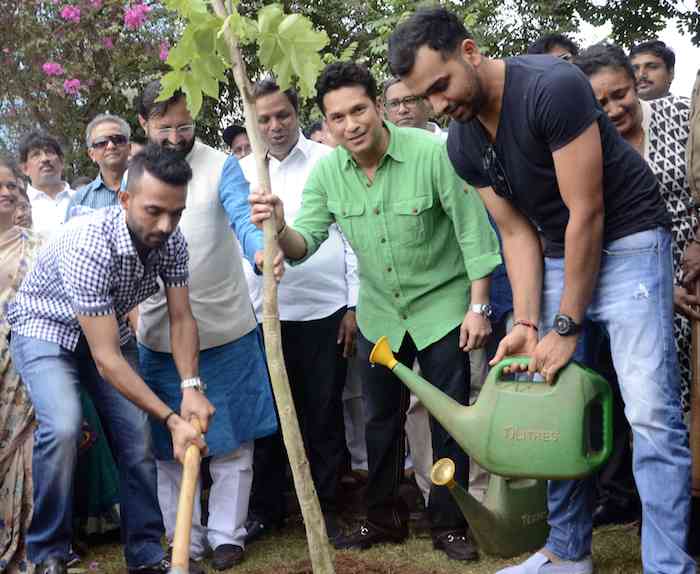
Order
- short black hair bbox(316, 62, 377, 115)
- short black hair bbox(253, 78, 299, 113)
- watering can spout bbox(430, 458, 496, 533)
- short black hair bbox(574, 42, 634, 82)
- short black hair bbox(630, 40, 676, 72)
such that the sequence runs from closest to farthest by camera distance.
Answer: watering can spout bbox(430, 458, 496, 533), short black hair bbox(574, 42, 634, 82), short black hair bbox(316, 62, 377, 115), short black hair bbox(253, 78, 299, 113), short black hair bbox(630, 40, 676, 72)

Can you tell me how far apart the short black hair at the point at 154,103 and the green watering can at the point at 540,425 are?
6.13ft

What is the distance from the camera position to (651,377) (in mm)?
A: 2980

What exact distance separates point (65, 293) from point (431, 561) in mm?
1758

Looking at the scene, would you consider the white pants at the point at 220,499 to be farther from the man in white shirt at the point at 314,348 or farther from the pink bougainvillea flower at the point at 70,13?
the pink bougainvillea flower at the point at 70,13

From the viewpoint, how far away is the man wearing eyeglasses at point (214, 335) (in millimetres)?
4141

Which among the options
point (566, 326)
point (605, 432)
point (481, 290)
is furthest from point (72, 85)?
point (605, 432)

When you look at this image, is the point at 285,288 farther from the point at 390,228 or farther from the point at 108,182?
the point at 108,182

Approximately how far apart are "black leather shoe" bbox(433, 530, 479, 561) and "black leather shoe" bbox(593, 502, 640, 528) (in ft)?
1.88

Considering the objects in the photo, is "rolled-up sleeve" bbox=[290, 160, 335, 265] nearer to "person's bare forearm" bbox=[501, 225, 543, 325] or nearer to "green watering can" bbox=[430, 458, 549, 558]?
"person's bare forearm" bbox=[501, 225, 543, 325]

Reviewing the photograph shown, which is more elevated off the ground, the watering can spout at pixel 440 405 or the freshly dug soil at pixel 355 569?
the watering can spout at pixel 440 405

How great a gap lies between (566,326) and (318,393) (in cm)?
168

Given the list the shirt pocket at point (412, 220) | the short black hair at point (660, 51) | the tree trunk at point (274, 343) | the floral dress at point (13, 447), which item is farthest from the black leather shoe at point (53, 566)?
the short black hair at point (660, 51)

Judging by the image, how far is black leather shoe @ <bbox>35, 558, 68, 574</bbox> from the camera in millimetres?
Answer: 3643

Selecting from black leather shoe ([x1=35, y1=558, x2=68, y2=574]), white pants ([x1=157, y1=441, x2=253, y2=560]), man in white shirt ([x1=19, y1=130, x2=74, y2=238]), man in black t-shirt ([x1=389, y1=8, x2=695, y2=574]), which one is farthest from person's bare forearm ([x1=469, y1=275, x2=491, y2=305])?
man in white shirt ([x1=19, y1=130, x2=74, y2=238])
